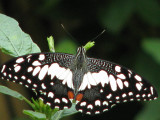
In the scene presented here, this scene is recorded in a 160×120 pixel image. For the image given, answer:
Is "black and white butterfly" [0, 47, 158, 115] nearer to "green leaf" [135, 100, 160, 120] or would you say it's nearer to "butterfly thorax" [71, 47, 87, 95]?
"butterfly thorax" [71, 47, 87, 95]

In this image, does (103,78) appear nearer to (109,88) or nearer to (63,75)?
(109,88)

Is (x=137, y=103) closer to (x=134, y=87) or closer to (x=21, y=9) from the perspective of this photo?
(x=21, y=9)

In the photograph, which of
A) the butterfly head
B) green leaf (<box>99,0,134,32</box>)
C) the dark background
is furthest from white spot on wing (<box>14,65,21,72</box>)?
green leaf (<box>99,0,134,32</box>)

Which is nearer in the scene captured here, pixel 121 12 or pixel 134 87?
pixel 134 87

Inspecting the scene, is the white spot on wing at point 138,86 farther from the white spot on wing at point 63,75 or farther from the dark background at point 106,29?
the dark background at point 106,29

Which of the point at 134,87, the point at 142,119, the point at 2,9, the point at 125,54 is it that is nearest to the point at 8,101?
the point at 2,9

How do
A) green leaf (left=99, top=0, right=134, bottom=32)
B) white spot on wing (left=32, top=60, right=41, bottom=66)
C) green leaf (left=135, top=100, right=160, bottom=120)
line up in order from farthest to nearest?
green leaf (left=99, top=0, right=134, bottom=32) < green leaf (left=135, top=100, right=160, bottom=120) < white spot on wing (left=32, top=60, right=41, bottom=66)
